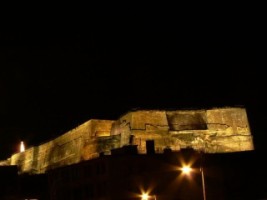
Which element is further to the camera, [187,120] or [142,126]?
[187,120]

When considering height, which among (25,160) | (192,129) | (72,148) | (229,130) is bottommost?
(229,130)

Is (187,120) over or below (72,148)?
over

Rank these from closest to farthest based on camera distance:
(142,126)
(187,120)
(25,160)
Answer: (142,126)
(187,120)
(25,160)

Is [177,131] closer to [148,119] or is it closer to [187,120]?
[187,120]

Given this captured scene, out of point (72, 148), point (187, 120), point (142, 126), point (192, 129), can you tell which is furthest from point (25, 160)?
point (192, 129)

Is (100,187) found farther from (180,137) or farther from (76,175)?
(180,137)

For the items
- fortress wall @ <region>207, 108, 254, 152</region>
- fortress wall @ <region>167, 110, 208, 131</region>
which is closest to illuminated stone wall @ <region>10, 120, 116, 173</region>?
fortress wall @ <region>167, 110, 208, 131</region>

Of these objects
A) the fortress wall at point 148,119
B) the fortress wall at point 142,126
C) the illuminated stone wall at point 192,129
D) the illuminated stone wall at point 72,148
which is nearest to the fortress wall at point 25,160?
the illuminated stone wall at point 72,148

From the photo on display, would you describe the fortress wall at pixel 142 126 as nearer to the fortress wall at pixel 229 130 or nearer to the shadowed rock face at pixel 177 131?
the shadowed rock face at pixel 177 131

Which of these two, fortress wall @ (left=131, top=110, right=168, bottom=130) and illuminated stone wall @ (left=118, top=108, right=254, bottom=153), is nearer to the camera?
illuminated stone wall @ (left=118, top=108, right=254, bottom=153)

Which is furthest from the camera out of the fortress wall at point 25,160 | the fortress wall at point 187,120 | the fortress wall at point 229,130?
the fortress wall at point 25,160

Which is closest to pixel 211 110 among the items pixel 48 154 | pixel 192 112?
pixel 192 112

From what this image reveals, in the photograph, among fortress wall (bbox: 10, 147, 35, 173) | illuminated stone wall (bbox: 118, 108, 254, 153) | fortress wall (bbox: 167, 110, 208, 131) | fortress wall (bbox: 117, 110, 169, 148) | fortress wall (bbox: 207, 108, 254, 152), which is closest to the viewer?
fortress wall (bbox: 117, 110, 169, 148)

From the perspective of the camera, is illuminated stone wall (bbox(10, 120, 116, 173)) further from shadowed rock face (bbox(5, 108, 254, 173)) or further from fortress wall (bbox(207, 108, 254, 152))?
fortress wall (bbox(207, 108, 254, 152))
